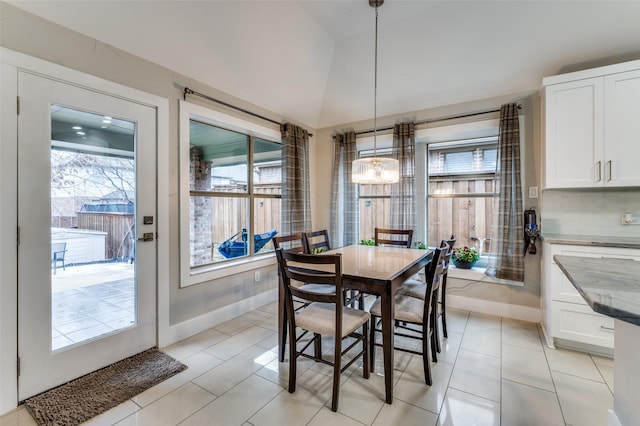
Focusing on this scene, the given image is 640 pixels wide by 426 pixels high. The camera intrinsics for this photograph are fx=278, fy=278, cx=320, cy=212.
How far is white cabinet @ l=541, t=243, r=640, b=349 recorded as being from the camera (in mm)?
2291

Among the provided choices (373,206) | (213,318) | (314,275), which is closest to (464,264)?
(373,206)

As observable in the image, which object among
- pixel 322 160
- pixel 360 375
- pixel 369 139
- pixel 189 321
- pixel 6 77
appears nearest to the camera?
pixel 6 77

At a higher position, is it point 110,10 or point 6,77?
point 110,10

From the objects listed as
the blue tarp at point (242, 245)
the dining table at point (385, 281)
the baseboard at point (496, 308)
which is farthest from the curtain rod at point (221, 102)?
the baseboard at point (496, 308)

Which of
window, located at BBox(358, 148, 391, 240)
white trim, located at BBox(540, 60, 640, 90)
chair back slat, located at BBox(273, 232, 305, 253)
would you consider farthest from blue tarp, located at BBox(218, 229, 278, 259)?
white trim, located at BBox(540, 60, 640, 90)

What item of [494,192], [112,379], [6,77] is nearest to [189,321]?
[112,379]

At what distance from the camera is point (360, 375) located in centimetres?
211

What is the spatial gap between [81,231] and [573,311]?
4046 millimetres

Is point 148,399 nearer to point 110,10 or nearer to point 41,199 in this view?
point 41,199

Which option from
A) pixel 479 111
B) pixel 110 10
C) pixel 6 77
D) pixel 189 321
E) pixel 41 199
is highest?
pixel 110 10

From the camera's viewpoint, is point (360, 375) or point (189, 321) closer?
point (360, 375)

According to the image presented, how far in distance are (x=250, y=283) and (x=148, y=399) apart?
5.40 ft

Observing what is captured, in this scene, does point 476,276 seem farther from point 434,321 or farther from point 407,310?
point 407,310

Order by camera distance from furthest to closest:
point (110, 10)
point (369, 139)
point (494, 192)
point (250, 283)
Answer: point (369, 139)
point (250, 283)
point (494, 192)
point (110, 10)
